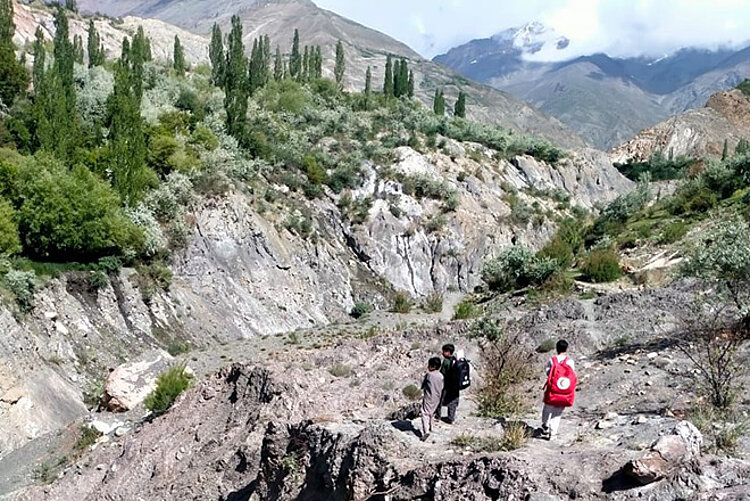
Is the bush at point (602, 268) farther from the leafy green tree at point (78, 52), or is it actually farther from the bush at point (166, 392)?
the leafy green tree at point (78, 52)

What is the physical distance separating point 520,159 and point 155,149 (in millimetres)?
36406

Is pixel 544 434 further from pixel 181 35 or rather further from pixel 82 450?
pixel 181 35

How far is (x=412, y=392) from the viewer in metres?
13.7

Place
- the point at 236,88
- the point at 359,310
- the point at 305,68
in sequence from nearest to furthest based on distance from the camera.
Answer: the point at 359,310 → the point at 236,88 → the point at 305,68

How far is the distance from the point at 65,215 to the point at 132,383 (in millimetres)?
10283

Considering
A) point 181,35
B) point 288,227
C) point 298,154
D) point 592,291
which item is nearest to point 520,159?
point 298,154

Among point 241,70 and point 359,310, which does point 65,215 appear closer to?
point 359,310

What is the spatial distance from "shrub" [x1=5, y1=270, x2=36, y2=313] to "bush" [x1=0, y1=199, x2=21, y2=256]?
4.24 ft

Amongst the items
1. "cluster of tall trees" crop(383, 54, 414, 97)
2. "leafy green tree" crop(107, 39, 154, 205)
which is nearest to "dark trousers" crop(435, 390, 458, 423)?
"leafy green tree" crop(107, 39, 154, 205)

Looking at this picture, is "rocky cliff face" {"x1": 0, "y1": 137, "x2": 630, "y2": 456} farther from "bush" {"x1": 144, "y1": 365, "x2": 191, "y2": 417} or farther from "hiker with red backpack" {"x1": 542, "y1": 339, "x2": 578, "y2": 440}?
"hiker with red backpack" {"x1": 542, "y1": 339, "x2": 578, "y2": 440}

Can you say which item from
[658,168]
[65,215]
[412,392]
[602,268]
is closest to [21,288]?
[65,215]

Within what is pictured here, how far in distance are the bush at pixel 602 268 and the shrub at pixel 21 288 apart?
18.3m

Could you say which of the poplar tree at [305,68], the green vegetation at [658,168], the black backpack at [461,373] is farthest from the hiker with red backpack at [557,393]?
the green vegetation at [658,168]

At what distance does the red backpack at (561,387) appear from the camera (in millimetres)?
9266
